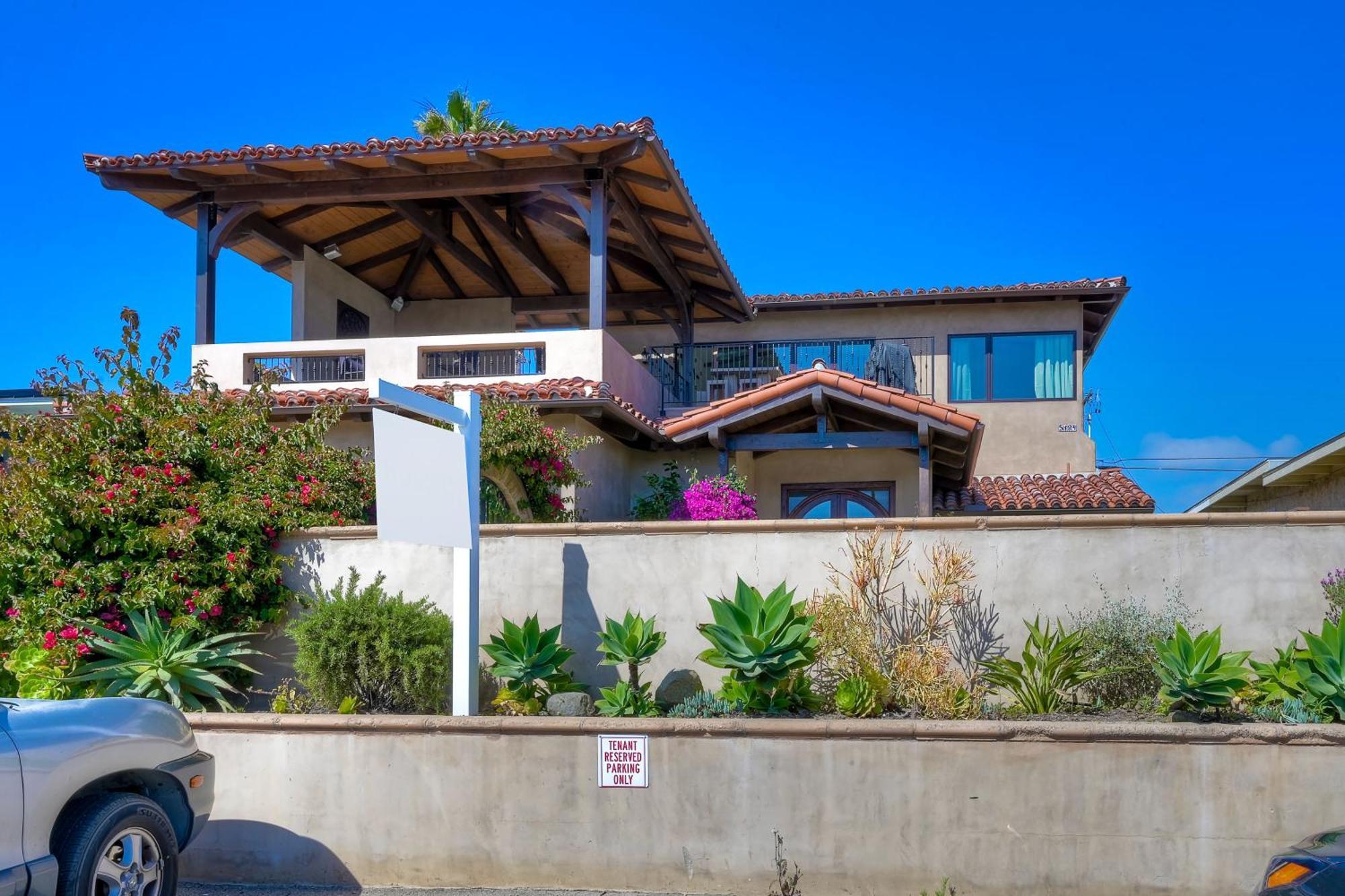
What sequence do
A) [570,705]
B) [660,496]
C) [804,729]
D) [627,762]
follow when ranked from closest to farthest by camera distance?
[804,729], [627,762], [570,705], [660,496]

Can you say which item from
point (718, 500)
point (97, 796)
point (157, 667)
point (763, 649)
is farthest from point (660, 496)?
point (97, 796)

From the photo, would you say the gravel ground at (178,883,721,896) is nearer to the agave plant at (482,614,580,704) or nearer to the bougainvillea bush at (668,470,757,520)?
the agave plant at (482,614,580,704)

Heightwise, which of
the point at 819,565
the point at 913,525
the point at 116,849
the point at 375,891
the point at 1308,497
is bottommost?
the point at 375,891

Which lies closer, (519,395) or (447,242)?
(519,395)

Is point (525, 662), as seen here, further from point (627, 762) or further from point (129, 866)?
point (129, 866)

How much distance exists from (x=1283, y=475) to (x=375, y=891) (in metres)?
16.5

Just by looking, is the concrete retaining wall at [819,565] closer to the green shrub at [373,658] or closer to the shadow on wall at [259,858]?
the green shrub at [373,658]

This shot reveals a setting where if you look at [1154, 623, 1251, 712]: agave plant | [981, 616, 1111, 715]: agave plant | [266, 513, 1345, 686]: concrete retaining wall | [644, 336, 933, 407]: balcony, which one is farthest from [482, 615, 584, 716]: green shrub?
[644, 336, 933, 407]: balcony

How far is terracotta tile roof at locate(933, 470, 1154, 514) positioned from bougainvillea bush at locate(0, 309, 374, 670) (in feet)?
32.0

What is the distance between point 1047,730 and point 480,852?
12.1ft

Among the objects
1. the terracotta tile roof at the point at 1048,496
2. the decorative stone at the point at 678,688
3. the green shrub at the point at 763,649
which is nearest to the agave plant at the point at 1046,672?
the green shrub at the point at 763,649

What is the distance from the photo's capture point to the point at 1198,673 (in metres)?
7.31

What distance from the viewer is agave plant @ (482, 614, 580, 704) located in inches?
327

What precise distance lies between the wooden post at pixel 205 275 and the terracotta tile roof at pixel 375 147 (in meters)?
1.00
